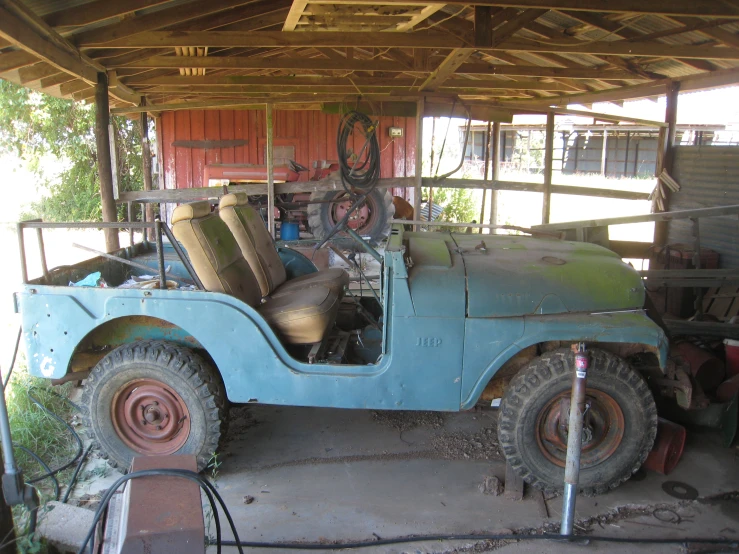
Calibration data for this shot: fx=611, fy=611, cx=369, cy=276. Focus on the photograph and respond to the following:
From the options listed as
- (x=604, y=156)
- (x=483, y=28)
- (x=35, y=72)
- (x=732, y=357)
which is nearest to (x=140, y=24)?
(x=35, y=72)

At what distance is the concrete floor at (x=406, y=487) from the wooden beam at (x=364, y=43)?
3.26m

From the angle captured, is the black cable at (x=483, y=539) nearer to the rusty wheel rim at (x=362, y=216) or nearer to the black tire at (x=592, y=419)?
the black tire at (x=592, y=419)

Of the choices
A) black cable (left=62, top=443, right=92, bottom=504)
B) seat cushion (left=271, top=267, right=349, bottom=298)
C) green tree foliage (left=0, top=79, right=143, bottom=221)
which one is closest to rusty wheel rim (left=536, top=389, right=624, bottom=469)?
seat cushion (left=271, top=267, right=349, bottom=298)

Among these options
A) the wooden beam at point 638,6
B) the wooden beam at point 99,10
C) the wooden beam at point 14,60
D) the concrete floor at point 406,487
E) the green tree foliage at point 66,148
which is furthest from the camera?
the green tree foliage at point 66,148

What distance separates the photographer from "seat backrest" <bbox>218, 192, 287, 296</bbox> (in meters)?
4.11

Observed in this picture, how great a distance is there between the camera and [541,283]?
10.8 ft

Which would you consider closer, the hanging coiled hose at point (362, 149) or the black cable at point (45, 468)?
the black cable at point (45, 468)

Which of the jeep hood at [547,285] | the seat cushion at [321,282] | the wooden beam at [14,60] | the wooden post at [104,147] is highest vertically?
the wooden beam at [14,60]

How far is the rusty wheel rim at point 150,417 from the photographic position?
349 centimetres

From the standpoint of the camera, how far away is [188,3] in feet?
18.6

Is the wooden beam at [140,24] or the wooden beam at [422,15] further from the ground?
the wooden beam at [140,24]

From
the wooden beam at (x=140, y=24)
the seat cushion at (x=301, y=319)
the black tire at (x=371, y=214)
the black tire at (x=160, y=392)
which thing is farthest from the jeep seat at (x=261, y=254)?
the black tire at (x=371, y=214)

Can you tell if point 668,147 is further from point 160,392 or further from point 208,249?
point 160,392

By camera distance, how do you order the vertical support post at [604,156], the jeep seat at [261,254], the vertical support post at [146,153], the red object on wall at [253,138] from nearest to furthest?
the jeep seat at [261,254] < the vertical support post at [146,153] < the red object on wall at [253,138] < the vertical support post at [604,156]
